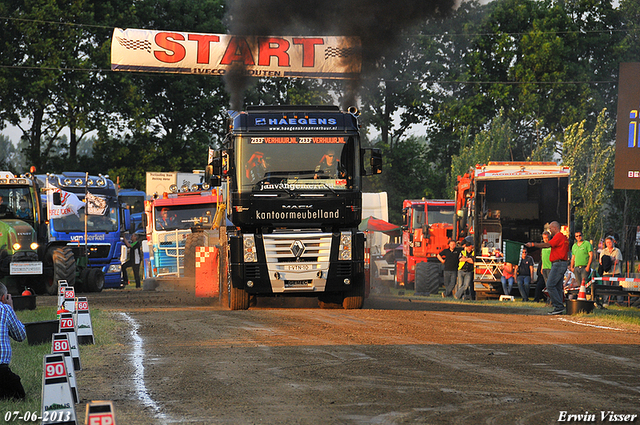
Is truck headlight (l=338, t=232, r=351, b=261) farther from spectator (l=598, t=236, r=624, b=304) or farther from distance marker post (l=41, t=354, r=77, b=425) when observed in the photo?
distance marker post (l=41, t=354, r=77, b=425)

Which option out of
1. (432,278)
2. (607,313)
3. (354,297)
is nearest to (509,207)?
(432,278)

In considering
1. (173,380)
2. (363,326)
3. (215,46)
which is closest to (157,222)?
(215,46)

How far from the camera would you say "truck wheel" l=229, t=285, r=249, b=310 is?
59.2 feet

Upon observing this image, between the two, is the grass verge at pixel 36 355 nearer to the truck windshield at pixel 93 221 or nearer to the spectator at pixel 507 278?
the spectator at pixel 507 278

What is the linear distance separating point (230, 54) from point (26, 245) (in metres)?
10.6

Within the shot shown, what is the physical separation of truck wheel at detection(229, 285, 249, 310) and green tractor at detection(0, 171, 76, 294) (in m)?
6.19

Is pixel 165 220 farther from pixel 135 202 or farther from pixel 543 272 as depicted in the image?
pixel 135 202

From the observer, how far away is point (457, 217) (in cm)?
2900

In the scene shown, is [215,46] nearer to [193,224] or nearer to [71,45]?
[193,224]

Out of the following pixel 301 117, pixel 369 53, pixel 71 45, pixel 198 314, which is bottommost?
pixel 198 314

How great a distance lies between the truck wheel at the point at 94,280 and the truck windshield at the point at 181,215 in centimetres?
234

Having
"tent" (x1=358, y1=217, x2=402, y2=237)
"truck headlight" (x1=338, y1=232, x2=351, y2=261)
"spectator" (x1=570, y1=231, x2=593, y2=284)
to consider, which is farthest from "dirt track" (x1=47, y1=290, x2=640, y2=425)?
"tent" (x1=358, y1=217, x2=402, y2=237)

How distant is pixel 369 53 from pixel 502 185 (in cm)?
614

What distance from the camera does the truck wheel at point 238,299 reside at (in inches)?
710
